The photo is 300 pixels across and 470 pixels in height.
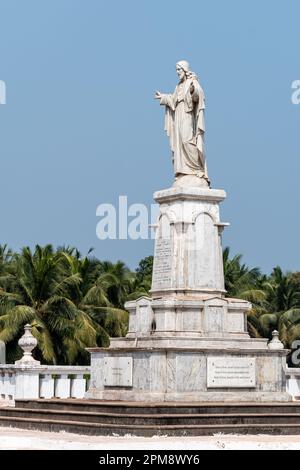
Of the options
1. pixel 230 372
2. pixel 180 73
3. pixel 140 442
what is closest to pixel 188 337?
pixel 230 372

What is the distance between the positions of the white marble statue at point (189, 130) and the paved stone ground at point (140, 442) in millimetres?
6992

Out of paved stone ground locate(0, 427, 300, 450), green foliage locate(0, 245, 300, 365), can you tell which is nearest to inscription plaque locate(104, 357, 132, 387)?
paved stone ground locate(0, 427, 300, 450)

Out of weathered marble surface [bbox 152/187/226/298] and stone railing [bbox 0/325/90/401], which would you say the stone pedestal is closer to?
weathered marble surface [bbox 152/187/226/298]

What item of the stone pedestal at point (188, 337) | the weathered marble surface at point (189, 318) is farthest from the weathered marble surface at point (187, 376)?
the weathered marble surface at point (189, 318)

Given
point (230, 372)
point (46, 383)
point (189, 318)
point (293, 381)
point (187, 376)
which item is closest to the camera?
point (187, 376)

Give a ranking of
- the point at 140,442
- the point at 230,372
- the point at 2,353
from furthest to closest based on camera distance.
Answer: the point at 2,353
the point at 230,372
the point at 140,442

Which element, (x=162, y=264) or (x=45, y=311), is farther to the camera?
(x=45, y=311)

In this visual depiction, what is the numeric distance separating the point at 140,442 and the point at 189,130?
28.9ft

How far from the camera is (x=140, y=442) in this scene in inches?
816

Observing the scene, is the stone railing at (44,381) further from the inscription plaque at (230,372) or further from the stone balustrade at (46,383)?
the inscription plaque at (230,372)

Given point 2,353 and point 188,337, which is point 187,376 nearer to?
point 188,337

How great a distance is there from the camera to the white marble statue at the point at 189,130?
2750cm

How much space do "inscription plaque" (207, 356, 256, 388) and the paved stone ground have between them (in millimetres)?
2648
